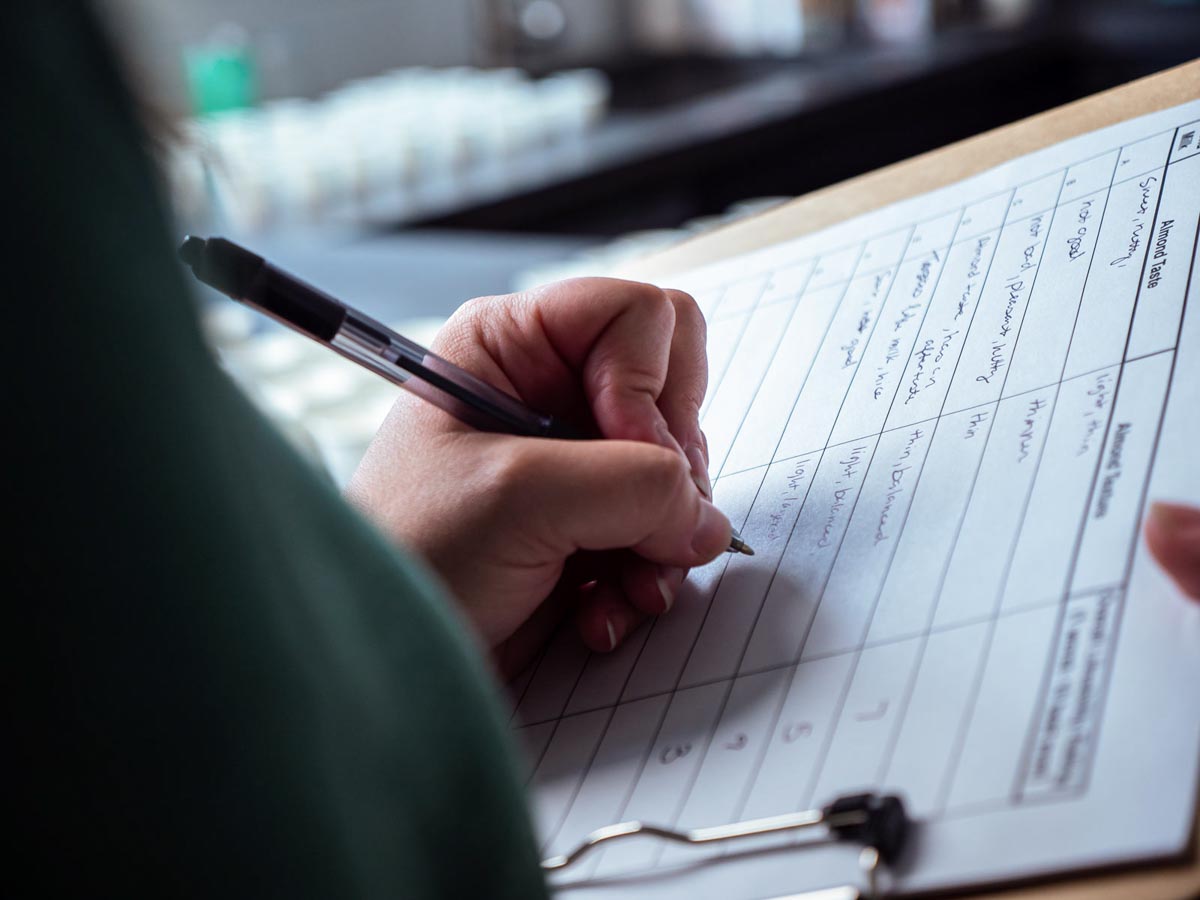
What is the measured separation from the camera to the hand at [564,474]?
0.41 metres

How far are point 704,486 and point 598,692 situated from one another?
10 cm

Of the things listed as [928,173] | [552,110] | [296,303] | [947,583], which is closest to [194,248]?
[296,303]

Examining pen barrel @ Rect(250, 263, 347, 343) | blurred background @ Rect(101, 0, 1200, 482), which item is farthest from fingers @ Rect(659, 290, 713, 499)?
blurred background @ Rect(101, 0, 1200, 482)

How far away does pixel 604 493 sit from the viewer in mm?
402

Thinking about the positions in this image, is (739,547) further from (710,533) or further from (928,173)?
(928,173)

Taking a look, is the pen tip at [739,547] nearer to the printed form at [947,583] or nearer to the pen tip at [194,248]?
the printed form at [947,583]

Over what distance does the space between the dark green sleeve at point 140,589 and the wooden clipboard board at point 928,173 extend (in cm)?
46

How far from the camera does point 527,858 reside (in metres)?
0.26

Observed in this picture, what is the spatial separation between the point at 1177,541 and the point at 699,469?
0.63 ft

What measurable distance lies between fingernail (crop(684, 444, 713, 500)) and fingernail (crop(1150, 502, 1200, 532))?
6.8 inches

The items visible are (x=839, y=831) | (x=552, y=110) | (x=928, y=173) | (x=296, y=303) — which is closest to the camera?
(x=839, y=831)

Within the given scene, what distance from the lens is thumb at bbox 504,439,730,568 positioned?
1.32 feet

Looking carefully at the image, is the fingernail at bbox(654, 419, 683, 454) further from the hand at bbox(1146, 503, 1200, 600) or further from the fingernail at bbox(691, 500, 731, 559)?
the hand at bbox(1146, 503, 1200, 600)

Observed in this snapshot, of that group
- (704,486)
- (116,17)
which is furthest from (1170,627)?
(116,17)
